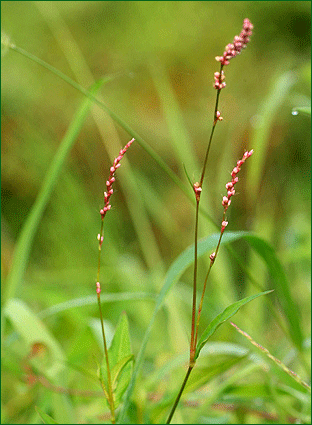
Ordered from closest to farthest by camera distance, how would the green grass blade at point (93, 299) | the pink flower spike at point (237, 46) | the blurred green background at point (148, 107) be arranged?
the pink flower spike at point (237, 46) → the green grass blade at point (93, 299) → the blurred green background at point (148, 107)

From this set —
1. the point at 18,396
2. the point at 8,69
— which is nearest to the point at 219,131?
the point at 8,69

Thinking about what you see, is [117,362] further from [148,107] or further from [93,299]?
[148,107]

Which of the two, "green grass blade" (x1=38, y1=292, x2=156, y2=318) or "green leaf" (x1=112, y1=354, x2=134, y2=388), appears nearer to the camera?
"green leaf" (x1=112, y1=354, x2=134, y2=388)

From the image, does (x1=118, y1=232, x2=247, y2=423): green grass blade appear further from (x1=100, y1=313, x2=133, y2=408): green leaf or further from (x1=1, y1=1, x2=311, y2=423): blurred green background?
(x1=1, y1=1, x2=311, y2=423): blurred green background


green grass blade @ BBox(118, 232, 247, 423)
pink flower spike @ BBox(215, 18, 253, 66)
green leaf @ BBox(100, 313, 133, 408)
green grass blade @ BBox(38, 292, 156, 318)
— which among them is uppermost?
pink flower spike @ BBox(215, 18, 253, 66)

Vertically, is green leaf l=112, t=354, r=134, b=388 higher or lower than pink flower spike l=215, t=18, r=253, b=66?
lower

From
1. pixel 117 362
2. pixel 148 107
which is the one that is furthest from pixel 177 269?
pixel 148 107

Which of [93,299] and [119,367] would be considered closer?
[119,367]

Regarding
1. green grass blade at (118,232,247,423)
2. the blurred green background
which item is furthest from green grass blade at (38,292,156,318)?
the blurred green background

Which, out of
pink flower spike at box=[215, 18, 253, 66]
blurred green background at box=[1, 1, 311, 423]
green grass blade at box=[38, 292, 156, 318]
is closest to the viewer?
pink flower spike at box=[215, 18, 253, 66]

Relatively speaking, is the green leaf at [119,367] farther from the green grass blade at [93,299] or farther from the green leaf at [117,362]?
the green grass blade at [93,299]

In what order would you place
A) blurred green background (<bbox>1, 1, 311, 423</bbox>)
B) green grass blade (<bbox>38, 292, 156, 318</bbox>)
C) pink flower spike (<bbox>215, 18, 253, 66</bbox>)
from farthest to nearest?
blurred green background (<bbox>1, 1, 311, 423</bbox>), green grass blade (<bbox>38, 292, 156, 318</bbox>), pink flower spike (<bbox>215, 18, 253, 66</bbox>)

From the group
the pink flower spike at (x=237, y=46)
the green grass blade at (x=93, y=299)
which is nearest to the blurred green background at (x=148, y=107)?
the green grass blade at (x=93, y=299)
